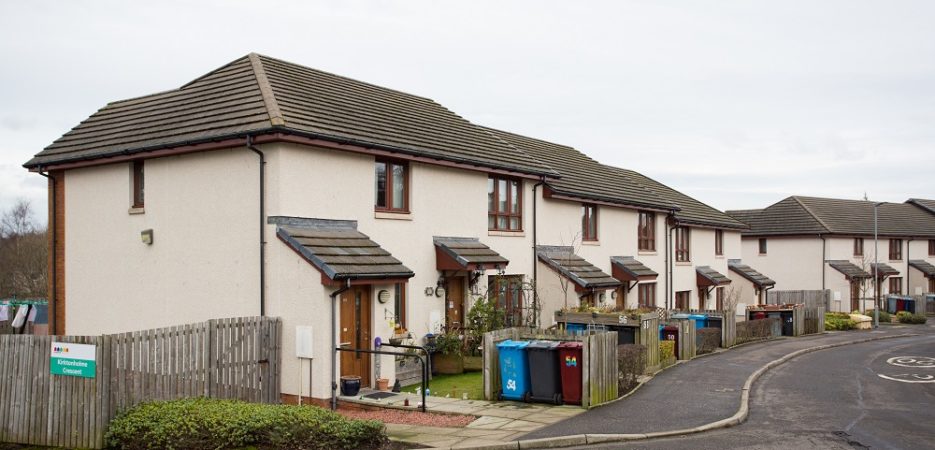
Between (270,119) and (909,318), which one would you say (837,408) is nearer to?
(270,119)

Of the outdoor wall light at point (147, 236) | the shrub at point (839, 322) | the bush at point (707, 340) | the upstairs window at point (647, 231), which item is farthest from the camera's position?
the shrub at point (839, 322)

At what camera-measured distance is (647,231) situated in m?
31.9

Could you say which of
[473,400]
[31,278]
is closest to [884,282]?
[473,400]

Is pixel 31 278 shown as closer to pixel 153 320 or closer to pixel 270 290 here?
pixel 153 320

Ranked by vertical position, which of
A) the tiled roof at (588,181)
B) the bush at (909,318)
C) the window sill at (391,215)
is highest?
the tiled roof at (588,181)

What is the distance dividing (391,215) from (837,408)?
10.1 metres

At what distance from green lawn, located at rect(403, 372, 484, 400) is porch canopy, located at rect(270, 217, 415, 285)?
8.13 ft

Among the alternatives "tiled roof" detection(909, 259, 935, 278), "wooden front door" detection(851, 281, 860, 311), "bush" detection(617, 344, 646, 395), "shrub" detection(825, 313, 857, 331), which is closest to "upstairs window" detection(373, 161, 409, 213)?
"bush" detection(617, 344, 646, 395)

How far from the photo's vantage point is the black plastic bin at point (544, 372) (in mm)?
14258

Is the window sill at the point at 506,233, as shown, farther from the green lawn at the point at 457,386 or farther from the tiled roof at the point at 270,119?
the green lawn at the point at 457,386

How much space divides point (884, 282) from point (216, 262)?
1889 inches

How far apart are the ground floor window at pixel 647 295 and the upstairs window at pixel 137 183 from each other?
19.1 metres

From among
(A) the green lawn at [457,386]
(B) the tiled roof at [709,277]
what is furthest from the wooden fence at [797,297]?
(A) the green lawn at [457,386]

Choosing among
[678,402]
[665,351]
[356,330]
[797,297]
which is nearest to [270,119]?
[356,330]
